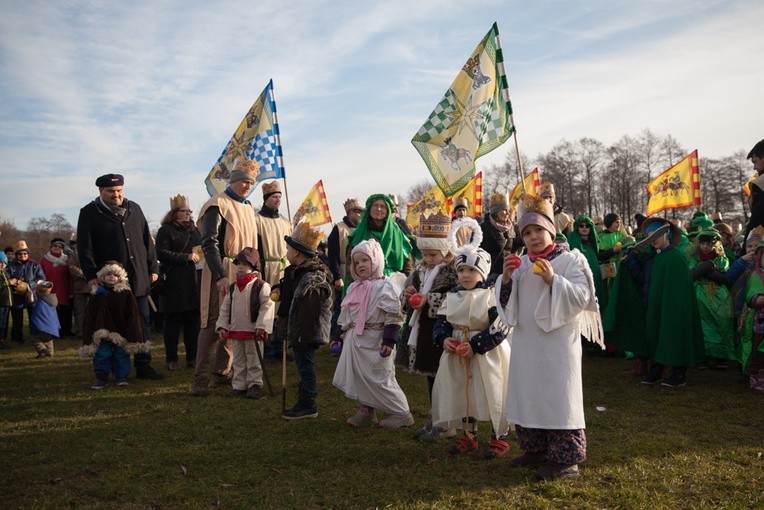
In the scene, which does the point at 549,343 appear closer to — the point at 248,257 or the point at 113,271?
the point at 248,257

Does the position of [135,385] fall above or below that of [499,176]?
below

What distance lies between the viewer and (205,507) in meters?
3.71

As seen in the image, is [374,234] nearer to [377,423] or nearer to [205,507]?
[377,423]

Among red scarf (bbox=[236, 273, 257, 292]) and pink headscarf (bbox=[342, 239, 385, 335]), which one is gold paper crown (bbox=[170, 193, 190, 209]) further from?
pink headscarf (bbox=[342, 239, 385, 335])

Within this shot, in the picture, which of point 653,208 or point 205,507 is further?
point 653,208

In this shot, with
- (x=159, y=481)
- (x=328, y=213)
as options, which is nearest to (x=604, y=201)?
(x=328, y=213)

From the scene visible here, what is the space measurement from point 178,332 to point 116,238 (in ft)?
6.52

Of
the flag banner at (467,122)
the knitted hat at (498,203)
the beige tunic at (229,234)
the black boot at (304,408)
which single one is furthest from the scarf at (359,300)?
the knitted hat at (498,203)

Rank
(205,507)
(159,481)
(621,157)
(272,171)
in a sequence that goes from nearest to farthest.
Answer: (205,507) → (159,481) → (272,171) → (621,157)

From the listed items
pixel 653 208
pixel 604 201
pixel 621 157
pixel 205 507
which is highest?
pixel 621 157

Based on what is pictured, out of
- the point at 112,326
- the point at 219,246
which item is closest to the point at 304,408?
the point at 219,246

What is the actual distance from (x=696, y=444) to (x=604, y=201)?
2340 inches

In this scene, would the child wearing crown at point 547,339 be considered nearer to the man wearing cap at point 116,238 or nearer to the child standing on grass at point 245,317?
the child standing on grass at point 245,317

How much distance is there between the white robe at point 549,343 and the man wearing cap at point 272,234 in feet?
13.1
